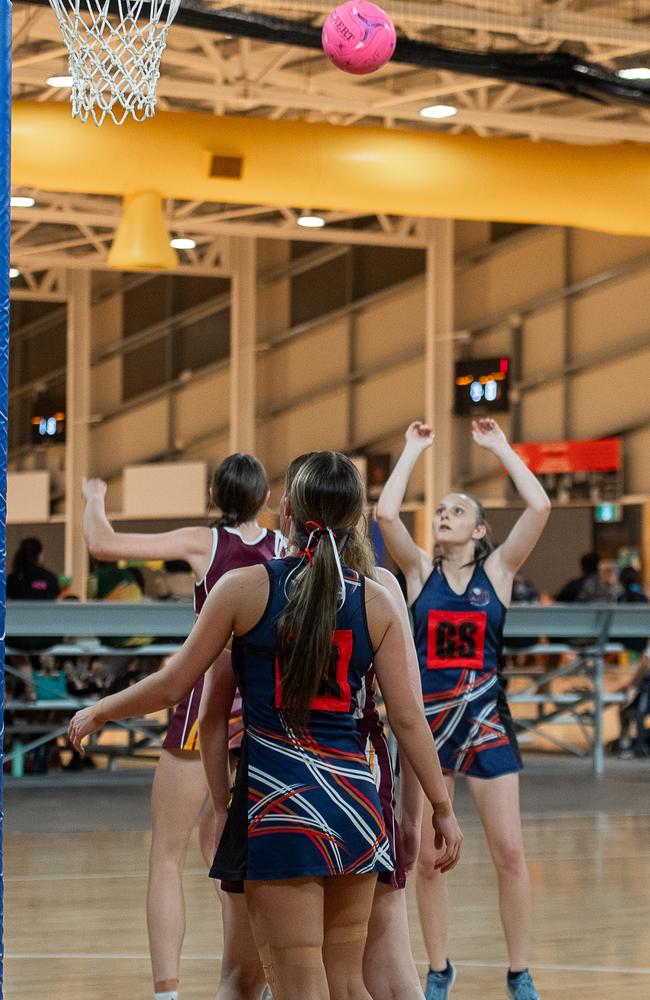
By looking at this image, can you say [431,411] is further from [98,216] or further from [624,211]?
[624,211]

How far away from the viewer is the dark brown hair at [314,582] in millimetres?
2691

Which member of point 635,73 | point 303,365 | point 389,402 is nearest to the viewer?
point 635,73

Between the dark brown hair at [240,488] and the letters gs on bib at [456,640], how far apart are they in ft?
2.67

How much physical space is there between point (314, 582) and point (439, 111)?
12648 millimetres

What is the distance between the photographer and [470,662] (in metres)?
4.59

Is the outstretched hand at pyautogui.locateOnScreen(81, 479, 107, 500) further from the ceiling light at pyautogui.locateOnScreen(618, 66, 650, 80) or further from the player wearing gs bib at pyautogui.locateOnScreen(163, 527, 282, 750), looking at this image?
the ceiling light at pyautogui.locateOnScreen(618, 66, 650, 80)

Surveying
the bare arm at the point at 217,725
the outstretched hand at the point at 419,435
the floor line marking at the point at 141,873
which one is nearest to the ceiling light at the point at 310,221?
the floor line marking at the point at 141,873

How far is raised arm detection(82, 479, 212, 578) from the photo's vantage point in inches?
156

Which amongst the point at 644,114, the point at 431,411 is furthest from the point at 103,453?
the point at 644,114

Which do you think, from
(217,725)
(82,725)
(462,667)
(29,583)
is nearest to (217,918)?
(462,667)

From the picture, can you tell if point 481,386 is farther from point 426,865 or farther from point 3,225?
point 3,225

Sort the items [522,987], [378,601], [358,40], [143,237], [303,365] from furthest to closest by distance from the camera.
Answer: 1. [303,365]
2. [143,237]
3. [358,40]
4. [522,987]
5. [378,601]

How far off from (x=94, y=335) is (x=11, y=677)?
53.4ft

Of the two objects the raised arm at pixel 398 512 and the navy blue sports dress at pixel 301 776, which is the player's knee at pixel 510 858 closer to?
the raised arm at pixel 398 512
